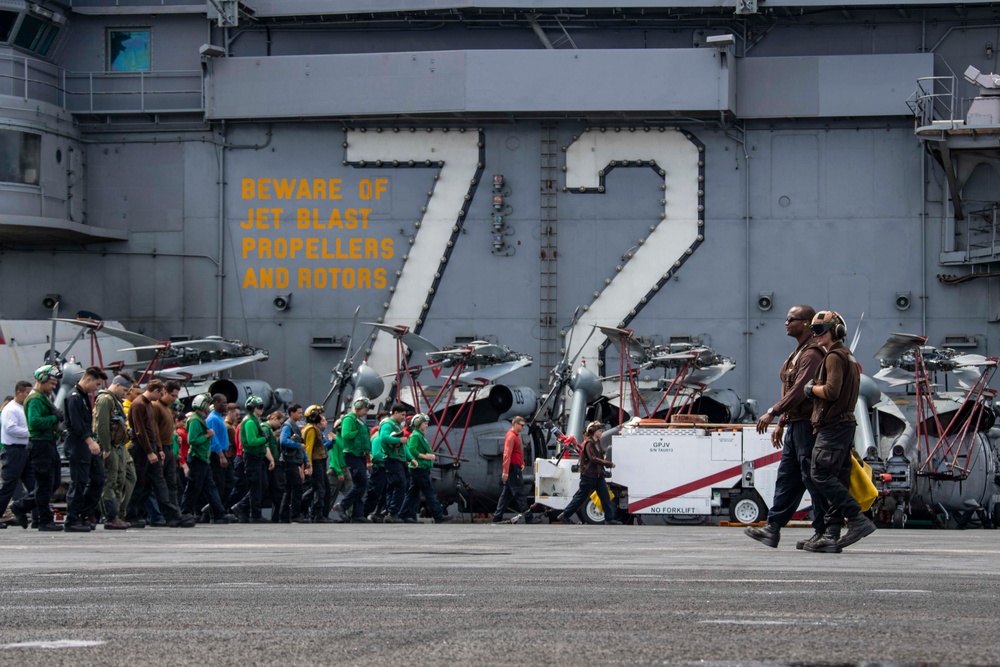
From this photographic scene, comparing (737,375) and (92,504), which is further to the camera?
(737,375)

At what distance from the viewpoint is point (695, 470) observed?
18.3m

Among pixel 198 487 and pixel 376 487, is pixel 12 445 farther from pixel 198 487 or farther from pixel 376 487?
pixel 376 487

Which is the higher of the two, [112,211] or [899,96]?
[899,96]

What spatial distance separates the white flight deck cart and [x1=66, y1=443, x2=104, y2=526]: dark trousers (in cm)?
723

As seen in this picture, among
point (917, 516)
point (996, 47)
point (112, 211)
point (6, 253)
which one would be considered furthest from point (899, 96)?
point (6, 253)

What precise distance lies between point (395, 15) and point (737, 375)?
26.5 ft

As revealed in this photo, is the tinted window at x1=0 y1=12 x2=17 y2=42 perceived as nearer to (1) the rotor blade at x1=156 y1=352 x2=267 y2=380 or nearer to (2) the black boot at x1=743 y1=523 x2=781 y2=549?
(1) the rotor blade at x1=156 y1=352 x2=267 y2=380

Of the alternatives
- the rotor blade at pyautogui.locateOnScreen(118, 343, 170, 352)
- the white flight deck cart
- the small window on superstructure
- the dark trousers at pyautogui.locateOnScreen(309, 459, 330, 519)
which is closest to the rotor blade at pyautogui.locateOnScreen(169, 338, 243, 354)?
the rotor blade at pyautogui.locateOnScreen(118, 343, 170, 352)

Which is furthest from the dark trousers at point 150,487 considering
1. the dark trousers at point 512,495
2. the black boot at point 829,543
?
the black boot at point 829,543

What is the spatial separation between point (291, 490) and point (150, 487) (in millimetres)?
3386

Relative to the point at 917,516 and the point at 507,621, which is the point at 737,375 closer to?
the point at 917,516

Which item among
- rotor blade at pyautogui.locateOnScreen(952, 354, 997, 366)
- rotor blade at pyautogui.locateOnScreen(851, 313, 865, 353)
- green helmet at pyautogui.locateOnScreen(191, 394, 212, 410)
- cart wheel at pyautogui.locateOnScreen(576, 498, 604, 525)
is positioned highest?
rotor blade at pyautogui.locateOnScreen(851, 313, 865, 353)

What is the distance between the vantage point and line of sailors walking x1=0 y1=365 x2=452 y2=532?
13562 millimetres

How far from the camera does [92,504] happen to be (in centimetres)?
1356
